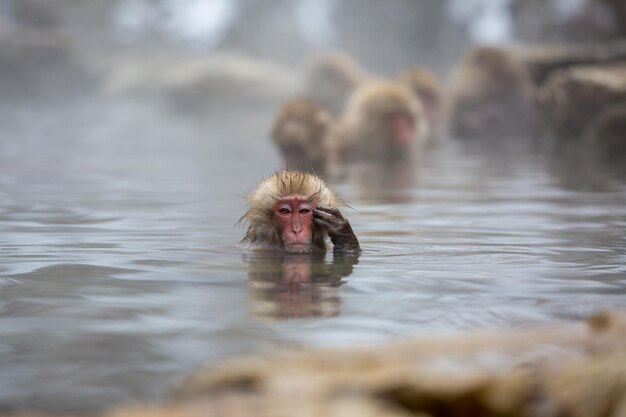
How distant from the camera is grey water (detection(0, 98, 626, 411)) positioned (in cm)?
273

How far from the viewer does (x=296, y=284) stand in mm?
3750

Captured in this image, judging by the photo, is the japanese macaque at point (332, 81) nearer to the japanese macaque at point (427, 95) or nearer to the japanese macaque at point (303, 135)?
the japanese macaque at point (427, 95)

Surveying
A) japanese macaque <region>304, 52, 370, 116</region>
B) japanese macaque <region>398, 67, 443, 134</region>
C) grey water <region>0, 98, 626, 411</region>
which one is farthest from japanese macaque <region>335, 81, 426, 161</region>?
japanese macaque <region>304, 52, 370, 116</region>

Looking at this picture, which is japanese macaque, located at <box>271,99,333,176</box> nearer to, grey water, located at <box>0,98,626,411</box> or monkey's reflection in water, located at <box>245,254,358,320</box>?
grey water, located at <box>0,98,626,411</box>

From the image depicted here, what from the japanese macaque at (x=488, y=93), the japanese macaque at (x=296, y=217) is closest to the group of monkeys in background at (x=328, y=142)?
the japanese macaque at (x=296, y=217)

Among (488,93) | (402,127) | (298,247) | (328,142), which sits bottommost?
(298,247)

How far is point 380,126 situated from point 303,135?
188cm

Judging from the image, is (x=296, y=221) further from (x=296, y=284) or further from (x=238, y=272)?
(x=296, y=284)

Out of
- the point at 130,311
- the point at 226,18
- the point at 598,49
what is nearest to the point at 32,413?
the point at 130,311

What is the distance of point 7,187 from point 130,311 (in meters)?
4.85

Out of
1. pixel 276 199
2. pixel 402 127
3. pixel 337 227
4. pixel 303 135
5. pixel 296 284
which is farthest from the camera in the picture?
pixel 402 127

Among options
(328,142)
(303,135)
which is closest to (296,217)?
(303,135)

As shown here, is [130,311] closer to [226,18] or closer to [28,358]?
[28,358]

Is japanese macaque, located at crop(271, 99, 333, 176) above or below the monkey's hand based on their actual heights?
above
